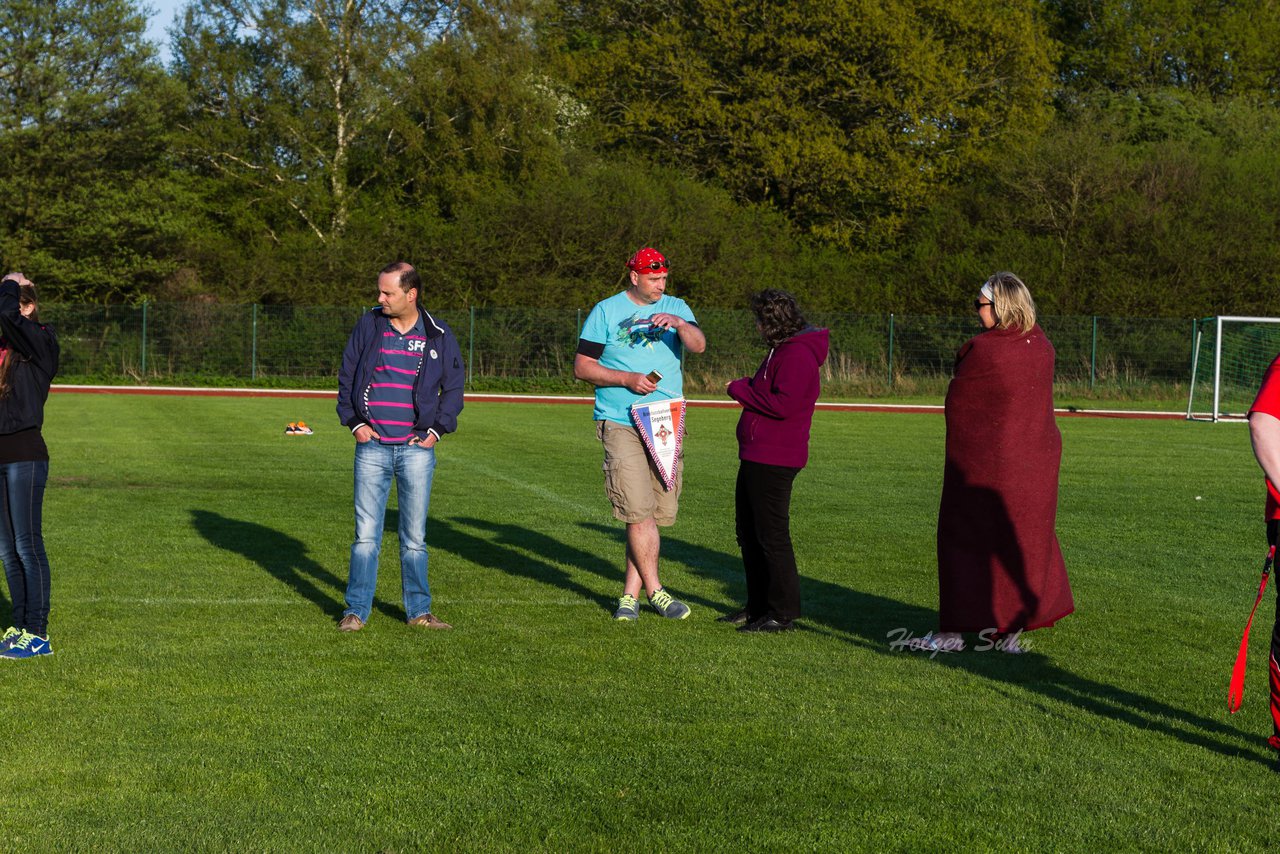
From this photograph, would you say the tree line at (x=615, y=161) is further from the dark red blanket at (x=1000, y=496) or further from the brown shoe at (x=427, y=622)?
the dark red blanket at (x=1000, y=496)

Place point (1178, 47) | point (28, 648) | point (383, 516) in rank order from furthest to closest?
point (1178, 47) → point (383, 516) → point (28, 648)

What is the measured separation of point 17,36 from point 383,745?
1546 inches

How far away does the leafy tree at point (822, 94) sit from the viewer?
153 feet

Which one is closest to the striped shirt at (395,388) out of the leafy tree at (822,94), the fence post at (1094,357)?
the fence post at (1094,357)

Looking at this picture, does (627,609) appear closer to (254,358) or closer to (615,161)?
(254,358)

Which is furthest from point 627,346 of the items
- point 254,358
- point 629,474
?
point 254,358

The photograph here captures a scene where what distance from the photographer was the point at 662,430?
772cm

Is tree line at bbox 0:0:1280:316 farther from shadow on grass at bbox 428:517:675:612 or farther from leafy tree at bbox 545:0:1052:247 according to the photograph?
shadow on grass at bbox 428:517:675:612

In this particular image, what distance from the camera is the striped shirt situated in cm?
737

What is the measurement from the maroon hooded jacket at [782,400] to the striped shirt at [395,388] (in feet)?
5.31

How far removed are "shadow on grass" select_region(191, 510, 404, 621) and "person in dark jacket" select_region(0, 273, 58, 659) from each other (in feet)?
5.25

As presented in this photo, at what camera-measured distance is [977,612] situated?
707cm

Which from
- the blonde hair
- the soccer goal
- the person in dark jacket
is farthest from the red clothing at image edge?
the soccer goal

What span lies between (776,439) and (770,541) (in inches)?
20.9
